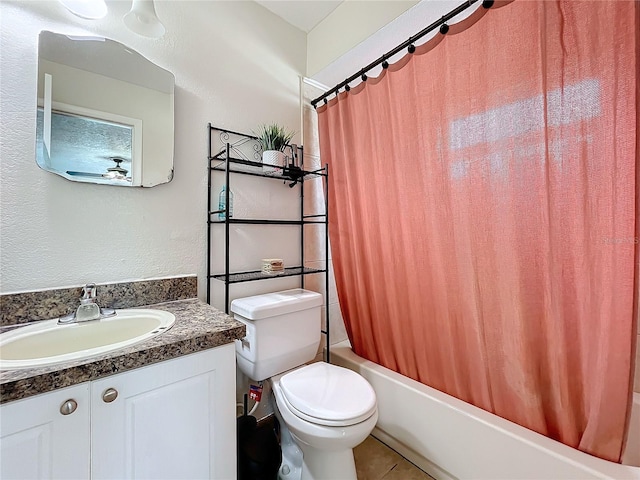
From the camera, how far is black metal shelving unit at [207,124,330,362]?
1421 millimetres

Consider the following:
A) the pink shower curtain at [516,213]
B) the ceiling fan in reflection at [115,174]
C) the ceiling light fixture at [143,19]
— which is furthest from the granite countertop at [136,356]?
the ceiling light fixture at [143,19]

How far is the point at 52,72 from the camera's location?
43.3 inches

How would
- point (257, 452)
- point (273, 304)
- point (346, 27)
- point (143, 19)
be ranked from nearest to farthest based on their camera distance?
point (143, 19) < point (257, 452) < point (273, 304) < point (346, 27)

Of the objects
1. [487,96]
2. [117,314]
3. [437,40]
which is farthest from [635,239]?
[117,314]

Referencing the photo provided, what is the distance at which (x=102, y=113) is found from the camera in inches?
46.6

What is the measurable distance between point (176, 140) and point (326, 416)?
1420 mm

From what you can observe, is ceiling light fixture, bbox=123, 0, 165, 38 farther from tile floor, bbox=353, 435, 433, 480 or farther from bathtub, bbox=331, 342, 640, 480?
tile floor, bbox=353, 435, 433, 480

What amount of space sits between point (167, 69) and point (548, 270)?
1.89m

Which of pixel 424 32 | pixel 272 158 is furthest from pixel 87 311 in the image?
pixel 424 32

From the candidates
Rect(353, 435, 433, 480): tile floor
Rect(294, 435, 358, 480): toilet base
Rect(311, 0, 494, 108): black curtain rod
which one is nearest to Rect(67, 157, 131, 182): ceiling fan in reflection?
Rect(311, 0, 494, 108): black curtain rod

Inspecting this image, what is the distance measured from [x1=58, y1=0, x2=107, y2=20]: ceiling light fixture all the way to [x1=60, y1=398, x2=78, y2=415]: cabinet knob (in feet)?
4.56

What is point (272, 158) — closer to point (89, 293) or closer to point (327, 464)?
point (89, 293)

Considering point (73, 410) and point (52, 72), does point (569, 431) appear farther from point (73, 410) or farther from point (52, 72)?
point (52, 72)

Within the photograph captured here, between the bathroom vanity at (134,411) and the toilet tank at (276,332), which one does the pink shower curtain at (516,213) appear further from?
the bathroom vanity at (134,411)
